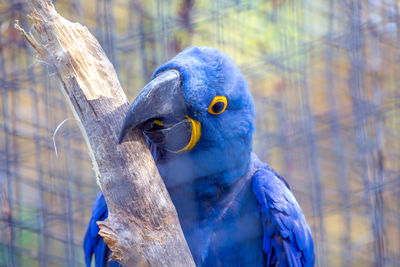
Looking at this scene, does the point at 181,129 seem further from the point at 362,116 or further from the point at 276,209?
the point at 362,116

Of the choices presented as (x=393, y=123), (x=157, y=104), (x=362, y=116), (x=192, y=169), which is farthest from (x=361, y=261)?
(x=157, y=104)

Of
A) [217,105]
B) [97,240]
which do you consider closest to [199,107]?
[217,105]

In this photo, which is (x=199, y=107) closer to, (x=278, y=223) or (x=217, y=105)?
(x=217, y=105)

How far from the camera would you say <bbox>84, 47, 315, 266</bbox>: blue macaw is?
3.66 ft

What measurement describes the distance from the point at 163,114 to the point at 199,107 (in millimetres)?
118

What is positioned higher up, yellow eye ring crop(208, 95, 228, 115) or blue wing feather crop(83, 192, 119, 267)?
yellow eye ring crop(208, 95, 228, 115)

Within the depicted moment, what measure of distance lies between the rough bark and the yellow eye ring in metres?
0.26

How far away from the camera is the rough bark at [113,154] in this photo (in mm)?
864

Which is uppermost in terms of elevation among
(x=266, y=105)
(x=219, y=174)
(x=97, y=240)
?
(x=266, y=105)


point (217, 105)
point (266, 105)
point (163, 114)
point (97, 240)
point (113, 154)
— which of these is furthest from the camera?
point (266, 105)

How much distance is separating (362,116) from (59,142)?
4.88 feet

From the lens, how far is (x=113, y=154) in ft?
2.96

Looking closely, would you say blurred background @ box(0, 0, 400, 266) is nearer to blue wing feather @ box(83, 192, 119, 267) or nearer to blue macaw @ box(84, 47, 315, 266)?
blue wing feather @ box(83, 192, 119, 267)

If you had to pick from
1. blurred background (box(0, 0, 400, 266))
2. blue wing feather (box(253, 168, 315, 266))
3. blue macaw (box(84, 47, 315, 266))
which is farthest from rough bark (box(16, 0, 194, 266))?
blurred background (box(0, 0, 400, 266))
